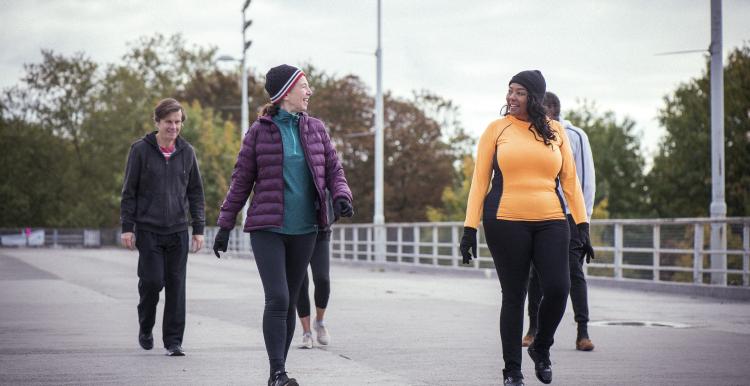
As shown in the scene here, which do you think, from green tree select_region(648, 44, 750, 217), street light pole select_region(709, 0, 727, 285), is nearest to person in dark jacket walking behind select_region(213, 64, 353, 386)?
street light pole select_region(709, 0, 727, 285)

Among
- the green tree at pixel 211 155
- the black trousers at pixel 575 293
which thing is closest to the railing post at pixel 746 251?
the black trousers at pixel 575 293

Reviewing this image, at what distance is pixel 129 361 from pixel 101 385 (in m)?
1.34

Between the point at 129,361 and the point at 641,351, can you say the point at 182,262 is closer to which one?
the point at 129,361

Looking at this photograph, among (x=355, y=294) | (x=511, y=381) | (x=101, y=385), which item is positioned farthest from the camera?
(x=355, y=294)

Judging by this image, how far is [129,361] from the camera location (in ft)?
29.1

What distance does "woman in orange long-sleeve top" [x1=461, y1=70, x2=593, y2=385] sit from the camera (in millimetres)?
6844

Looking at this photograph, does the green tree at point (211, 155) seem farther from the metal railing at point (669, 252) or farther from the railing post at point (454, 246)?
the metal railing at point (669, 252)

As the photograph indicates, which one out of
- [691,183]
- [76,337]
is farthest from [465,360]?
[691,183]

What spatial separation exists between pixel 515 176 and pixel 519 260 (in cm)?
45

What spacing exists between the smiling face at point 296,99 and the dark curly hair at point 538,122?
1214 mm

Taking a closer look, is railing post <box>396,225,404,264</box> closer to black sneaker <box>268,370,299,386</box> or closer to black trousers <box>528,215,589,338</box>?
black trousers <box>528,215,589,338</box>

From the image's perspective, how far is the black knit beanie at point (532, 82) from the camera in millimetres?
7051

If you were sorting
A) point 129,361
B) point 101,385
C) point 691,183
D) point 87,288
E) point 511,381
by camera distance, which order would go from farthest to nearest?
point 691,183
point 87,288
point 129,361
point 101,385
point 511,381

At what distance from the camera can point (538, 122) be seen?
702 centimetres
